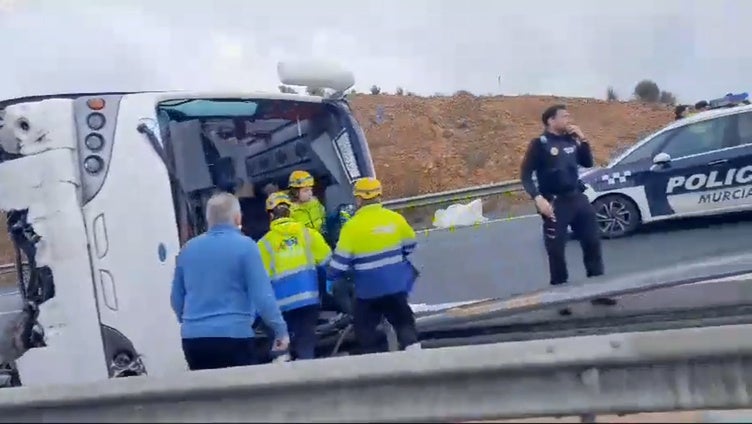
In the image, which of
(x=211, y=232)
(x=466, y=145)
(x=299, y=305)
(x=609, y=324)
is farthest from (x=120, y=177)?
(x=466, y=145)

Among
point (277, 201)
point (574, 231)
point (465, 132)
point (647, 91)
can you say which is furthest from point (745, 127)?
point (647, 91)

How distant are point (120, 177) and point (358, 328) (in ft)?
6.53

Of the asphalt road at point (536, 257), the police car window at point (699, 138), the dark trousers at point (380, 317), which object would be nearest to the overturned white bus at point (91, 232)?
the dark trousers at point (380, 317)

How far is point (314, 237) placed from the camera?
691 cm

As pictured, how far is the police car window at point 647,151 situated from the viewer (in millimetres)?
12008

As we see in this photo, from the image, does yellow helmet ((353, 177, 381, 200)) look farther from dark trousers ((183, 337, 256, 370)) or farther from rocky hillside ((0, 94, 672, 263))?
rocky hillside ((0, 94, 672, 263))

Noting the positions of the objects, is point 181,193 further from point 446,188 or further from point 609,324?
point 446,188

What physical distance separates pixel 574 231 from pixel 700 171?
150 inches

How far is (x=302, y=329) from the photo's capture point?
22.1 feet

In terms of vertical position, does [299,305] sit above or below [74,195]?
below

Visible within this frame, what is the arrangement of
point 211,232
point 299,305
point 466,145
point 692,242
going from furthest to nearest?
point 466,145 < point 692,242 < point 299,305 < point 211,232

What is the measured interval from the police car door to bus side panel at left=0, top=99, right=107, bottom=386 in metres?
7.88

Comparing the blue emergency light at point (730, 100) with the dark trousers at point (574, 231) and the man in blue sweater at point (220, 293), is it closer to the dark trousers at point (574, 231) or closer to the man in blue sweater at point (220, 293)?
the dark trousers at point (574, 231)

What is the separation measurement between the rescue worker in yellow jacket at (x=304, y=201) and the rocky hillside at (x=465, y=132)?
23470 mm
